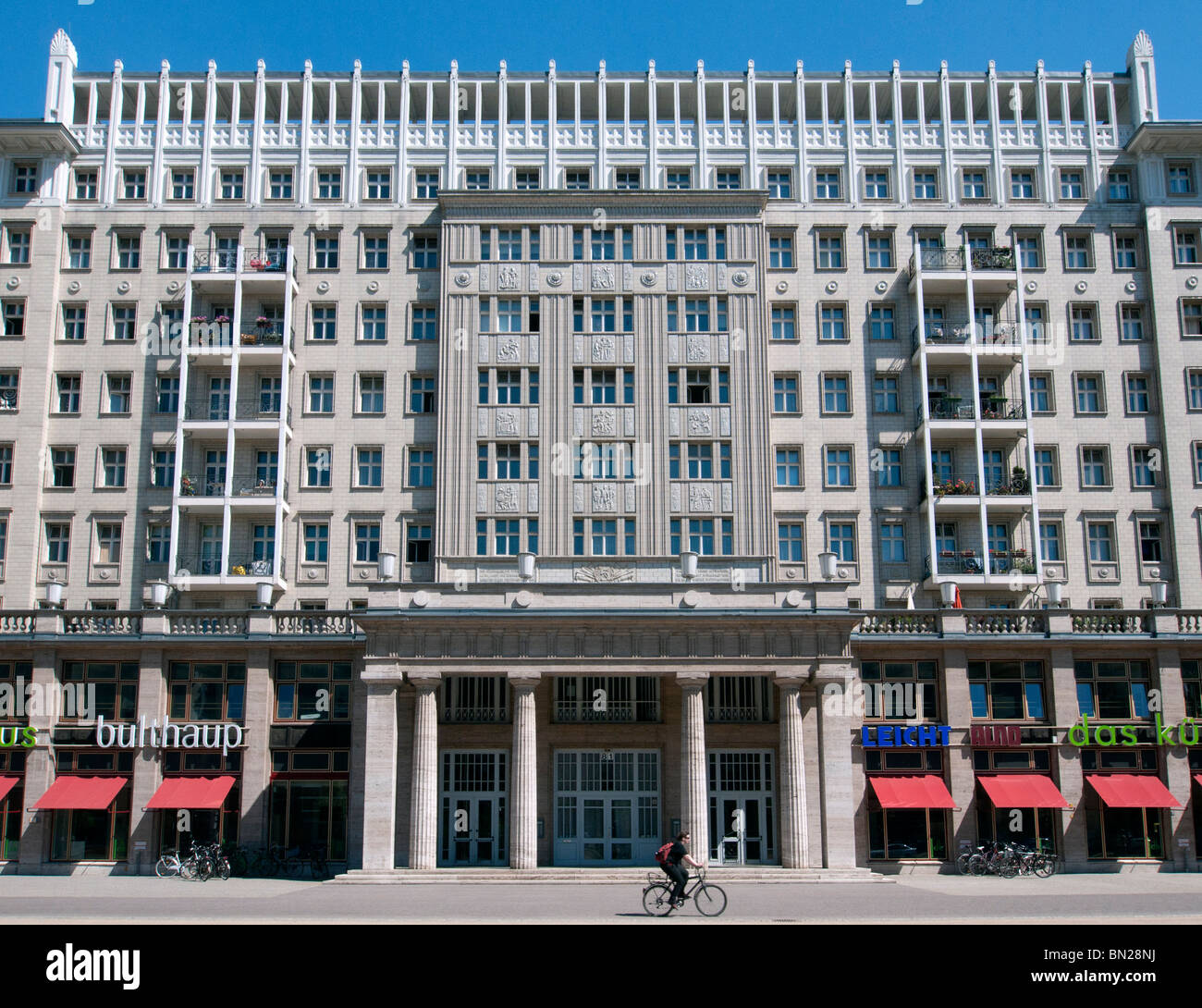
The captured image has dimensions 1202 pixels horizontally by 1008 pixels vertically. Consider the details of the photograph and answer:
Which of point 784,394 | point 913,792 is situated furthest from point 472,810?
point 784,394

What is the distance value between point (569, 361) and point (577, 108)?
13.6 m

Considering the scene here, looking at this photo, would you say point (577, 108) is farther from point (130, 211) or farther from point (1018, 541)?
point (1018, 541)

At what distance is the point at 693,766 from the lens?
138ft

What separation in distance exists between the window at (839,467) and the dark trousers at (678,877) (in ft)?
94.3

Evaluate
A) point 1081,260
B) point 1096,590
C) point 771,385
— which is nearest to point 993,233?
point 1081,260

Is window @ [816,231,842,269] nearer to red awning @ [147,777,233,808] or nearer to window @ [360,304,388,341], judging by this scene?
window @ [360,304,388,341]

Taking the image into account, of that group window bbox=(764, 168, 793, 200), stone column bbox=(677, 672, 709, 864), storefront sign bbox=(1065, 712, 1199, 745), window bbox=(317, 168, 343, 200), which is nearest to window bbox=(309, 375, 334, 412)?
window bbox=(317, 168, 343, 200)

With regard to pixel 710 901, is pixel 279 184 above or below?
above

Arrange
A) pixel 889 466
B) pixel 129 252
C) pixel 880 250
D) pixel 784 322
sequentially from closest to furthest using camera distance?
1. pixel 889 466
2. pixel 784 322
3. pixel 880 250
4. pixel 129 252

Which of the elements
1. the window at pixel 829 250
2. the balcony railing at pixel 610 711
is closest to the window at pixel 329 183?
the window at pixel 829 250

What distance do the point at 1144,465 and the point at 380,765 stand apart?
121 feet

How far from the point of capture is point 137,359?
54.0 metres

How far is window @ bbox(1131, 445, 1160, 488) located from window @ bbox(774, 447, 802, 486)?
15.3 m

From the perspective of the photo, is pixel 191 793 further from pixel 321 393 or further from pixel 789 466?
pixel 789 466
